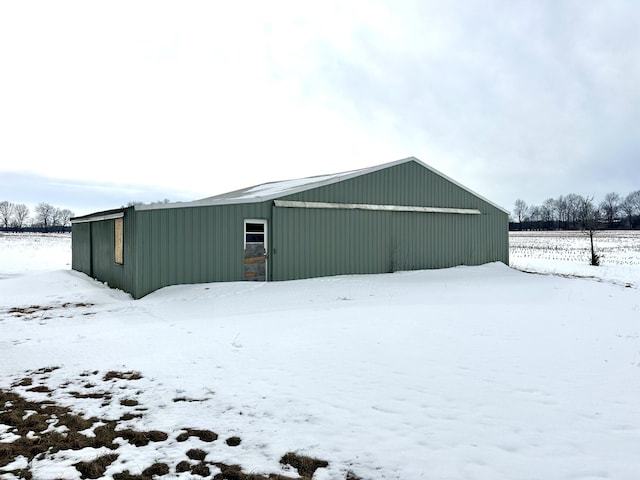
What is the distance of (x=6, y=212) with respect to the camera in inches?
5025

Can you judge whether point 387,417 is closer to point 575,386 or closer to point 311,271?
point 575,386

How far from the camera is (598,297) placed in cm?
1166

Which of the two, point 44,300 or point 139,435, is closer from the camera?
point 139,435

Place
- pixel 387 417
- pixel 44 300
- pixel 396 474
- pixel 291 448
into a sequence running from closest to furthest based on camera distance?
1. pixel 396 474
2. pixel 291 448
3. pixel 387 417
4. pixel 44 300

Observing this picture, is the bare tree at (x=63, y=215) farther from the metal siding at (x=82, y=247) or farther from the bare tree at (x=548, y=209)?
the bare tree at (x=548, y=209)

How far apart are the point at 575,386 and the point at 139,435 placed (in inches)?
184

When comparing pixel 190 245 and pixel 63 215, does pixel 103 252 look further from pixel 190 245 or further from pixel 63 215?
pixel 63 215

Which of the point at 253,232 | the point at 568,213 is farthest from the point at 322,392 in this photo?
the point at 568,213

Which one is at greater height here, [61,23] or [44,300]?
[61,23]

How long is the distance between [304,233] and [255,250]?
1712mm

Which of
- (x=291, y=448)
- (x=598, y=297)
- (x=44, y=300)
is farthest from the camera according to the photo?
(x=598, y=297)

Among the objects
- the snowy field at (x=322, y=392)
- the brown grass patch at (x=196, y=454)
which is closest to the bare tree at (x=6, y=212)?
the snowy field at (x=322, y=392)

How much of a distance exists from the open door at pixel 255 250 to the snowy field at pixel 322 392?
273 cm

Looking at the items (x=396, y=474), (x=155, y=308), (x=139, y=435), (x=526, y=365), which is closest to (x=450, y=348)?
(x=526, y=365)
